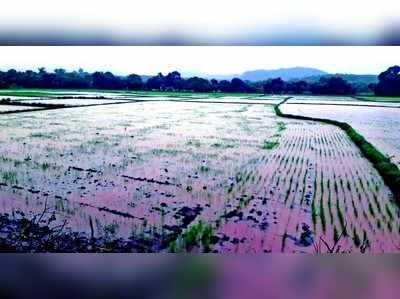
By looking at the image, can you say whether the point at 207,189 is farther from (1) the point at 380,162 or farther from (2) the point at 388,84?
(2) the point at 388,84

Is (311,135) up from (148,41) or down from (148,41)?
down

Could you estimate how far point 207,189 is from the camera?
3.72 m

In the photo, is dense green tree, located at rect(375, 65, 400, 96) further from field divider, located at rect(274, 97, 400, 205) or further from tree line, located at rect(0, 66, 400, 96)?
field divider, located at rect(274, 97, 400, 205)

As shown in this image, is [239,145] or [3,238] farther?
[239,145]

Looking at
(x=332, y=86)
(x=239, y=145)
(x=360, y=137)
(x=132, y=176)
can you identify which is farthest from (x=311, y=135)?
(x=332, y=86)

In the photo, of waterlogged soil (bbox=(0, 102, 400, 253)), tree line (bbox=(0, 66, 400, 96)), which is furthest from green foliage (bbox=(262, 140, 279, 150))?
tree line (bbox=(0, 66, 400, 96))

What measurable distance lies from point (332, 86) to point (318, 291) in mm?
12647

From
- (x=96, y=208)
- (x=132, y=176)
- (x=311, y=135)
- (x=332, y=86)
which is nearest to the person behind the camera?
(x=96, y=208)

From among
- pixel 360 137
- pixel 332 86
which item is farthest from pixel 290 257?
pixel 332 86

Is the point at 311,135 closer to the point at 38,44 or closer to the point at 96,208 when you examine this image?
the point at 96,208

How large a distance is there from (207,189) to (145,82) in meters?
6.30

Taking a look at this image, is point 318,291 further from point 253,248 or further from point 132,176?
point 132,176

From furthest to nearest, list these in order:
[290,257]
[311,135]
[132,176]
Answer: [311,135], [132,176], [290,257]

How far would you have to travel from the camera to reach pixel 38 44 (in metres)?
2.47
